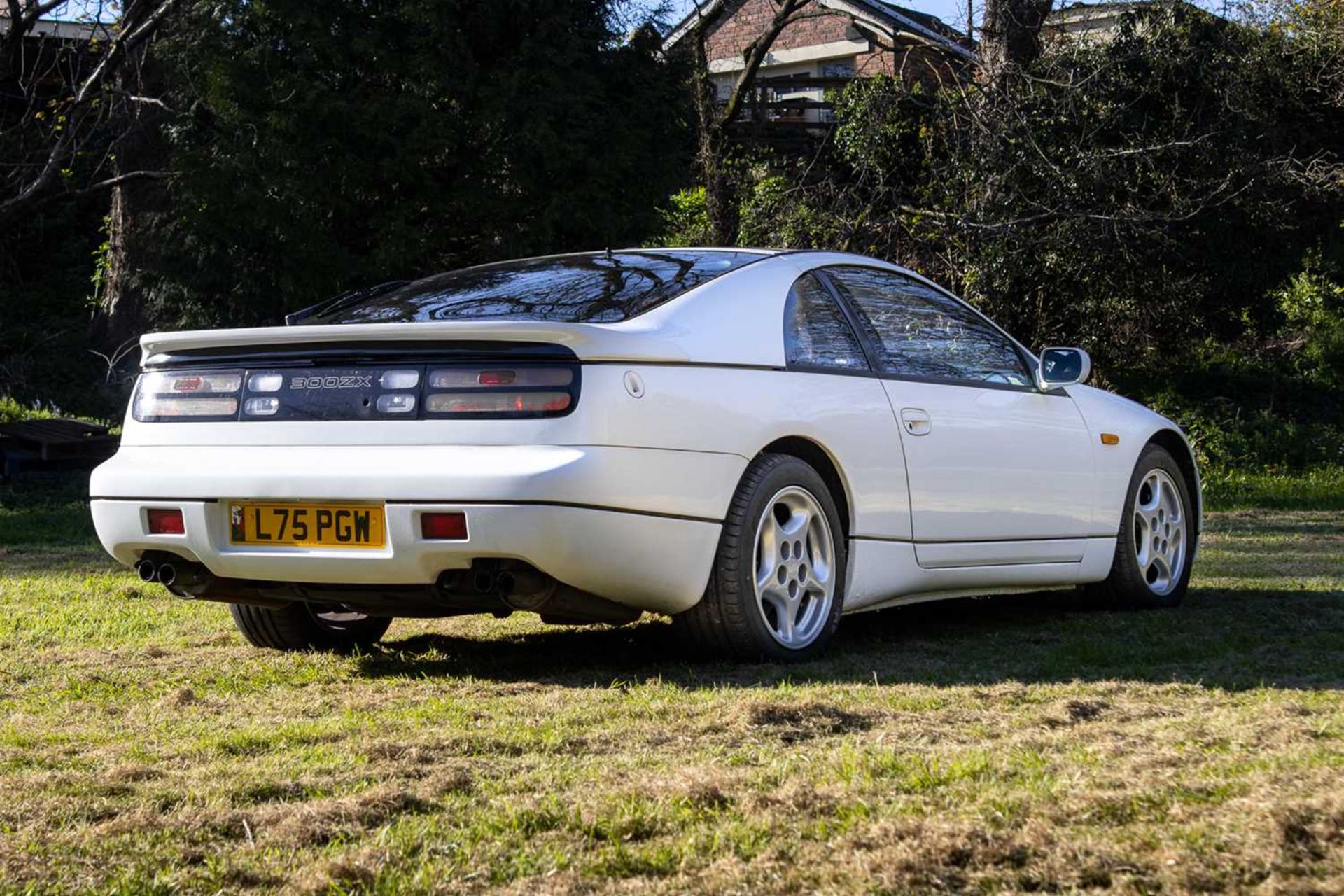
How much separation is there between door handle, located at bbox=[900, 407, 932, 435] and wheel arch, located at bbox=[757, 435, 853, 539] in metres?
0.37

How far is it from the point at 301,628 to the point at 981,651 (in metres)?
2.31

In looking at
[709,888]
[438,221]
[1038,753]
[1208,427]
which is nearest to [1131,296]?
[1208,427]

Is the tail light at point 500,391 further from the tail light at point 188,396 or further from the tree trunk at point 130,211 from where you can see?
the tree trunk at point 130,211

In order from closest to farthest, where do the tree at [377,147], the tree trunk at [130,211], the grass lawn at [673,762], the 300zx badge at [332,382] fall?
the grass lawn at [673,762], the 300zx badge at [332,382], the tree at [377,147], the tree trunk at [130,211]

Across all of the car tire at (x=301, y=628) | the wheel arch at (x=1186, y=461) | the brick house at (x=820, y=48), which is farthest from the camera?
the brick house at (x=820, y=48)

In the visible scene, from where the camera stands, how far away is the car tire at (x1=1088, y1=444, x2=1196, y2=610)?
6512 mm

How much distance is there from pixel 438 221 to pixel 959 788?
11.7m

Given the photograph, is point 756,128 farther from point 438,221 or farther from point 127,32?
point 127,32

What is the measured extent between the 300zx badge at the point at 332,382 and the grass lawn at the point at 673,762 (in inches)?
34.6

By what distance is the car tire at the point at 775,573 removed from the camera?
475 centimetres

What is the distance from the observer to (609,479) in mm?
4383

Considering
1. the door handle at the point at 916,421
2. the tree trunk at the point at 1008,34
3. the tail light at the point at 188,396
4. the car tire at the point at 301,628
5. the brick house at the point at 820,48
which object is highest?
the brick house at the point at 820,48

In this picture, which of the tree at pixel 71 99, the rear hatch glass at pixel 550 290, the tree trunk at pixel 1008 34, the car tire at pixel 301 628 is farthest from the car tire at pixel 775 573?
the tree trunk at pixel 1008 34

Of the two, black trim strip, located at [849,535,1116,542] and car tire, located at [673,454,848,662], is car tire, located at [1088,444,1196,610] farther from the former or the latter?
car tire, located at [673,454,848,662]
